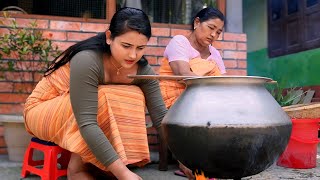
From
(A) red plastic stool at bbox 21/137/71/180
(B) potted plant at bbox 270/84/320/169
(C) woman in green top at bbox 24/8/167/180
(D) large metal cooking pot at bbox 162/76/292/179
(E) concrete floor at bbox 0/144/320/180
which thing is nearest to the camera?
(D) large metal cooking pot at bbox 162/76/292/179

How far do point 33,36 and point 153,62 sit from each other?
101 cm

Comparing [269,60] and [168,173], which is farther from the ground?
[269,60]

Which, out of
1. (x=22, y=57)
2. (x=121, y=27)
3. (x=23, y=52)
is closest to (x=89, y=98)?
(x=121, y=27)

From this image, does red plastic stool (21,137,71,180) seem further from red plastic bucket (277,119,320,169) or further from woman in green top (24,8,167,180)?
red plastic bucket (277,119,320,169)

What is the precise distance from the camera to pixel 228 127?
1.33 meters

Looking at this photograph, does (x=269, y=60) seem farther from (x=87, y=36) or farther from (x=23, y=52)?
(x=23, y=52)

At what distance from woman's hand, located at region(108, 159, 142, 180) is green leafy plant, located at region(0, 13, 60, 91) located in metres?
1.61

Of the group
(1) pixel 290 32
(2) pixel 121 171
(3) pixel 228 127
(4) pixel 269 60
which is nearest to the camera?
(3) pixel 228 127

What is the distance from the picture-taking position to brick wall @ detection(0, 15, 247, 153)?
309 cm

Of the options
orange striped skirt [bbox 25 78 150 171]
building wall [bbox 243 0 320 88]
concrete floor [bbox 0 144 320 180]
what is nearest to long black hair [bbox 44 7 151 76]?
orange striped skirt [bbox 25 78 150 171]

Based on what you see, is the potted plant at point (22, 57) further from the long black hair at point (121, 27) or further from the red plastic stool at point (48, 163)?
the long black hair at point (121, 27)

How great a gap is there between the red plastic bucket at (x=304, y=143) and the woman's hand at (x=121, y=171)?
1687 mm

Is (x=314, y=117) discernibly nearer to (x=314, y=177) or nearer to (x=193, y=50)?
(x=314, y=177)

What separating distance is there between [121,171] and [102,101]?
399 mm
